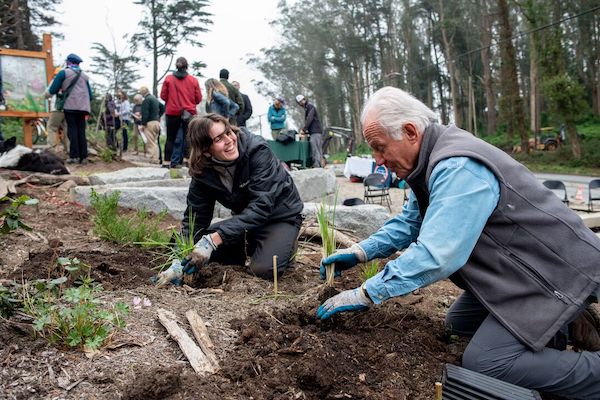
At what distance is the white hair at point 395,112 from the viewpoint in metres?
2.16

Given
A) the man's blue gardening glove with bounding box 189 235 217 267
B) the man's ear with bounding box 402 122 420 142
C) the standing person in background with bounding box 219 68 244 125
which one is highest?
the standing person in background with bounding box 219 68 244 125

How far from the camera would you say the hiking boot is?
7.89 ft

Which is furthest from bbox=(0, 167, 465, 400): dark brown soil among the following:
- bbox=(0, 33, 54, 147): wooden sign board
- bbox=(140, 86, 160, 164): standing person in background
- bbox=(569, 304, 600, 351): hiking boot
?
bbox=(140, 86, 160, 164): standing person in background

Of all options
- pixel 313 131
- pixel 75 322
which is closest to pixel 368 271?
pixel 75 322

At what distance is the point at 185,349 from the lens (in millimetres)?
2188

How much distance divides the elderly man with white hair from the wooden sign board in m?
9.73

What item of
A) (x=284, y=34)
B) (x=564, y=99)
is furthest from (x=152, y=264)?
(x=284, y=34)

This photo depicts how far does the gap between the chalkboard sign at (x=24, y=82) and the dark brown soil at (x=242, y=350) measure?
8.03 meters

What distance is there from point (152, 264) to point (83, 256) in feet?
1.51

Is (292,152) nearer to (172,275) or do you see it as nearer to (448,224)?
(172,275)

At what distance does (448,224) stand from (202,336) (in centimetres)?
122

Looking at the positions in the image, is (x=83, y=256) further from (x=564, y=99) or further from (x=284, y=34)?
(x=284, y=34)

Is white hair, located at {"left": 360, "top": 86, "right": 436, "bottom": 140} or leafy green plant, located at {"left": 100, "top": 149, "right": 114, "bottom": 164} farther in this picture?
leafy green plant, located at {"left": 100, "top": 149, "right": 114, "bottom": 164}

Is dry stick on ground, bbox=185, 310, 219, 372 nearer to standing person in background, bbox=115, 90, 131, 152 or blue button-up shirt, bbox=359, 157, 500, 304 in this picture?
blue button-up shirt, bbox=359, 157, 500, 304
